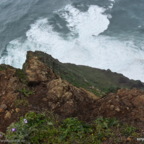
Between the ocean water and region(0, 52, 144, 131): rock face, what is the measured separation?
17.0 metres

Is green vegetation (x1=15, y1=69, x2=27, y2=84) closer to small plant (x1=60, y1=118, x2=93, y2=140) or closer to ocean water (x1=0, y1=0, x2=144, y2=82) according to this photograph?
small plant (x1=60, y1=118, x2=93, y2=140)

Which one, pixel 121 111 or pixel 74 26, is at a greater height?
pixel 121 111

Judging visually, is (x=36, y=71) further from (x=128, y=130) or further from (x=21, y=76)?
(x=128, y=130)

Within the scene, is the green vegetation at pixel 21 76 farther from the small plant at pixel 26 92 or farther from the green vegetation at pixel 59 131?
the green vegetation at pixel 59 131

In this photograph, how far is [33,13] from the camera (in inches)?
1587

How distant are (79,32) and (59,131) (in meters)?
27.9

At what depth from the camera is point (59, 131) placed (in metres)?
7.50

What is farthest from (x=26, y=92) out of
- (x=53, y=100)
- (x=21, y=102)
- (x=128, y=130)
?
(x=128, y=130)

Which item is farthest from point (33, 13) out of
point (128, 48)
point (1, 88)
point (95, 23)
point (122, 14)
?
point (1, 88)

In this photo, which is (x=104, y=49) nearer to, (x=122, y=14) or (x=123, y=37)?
(x=123, y=37)

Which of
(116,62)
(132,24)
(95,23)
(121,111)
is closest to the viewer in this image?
(121,111)

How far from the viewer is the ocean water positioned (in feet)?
95.6

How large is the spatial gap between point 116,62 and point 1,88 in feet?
66.6

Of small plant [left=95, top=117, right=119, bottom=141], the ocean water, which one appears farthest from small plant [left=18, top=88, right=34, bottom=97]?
the ocean water
